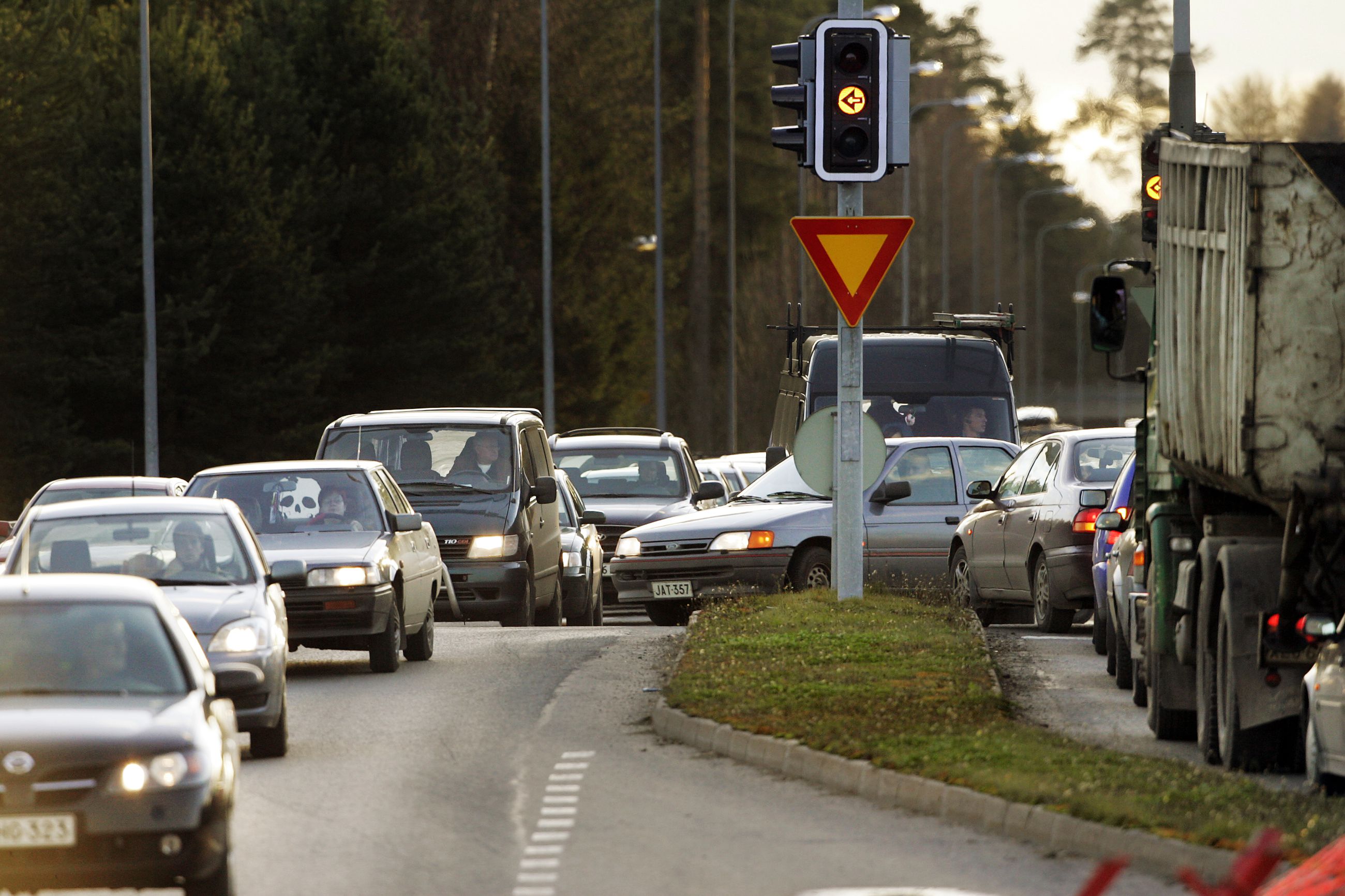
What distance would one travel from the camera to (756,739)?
1181 centimetres

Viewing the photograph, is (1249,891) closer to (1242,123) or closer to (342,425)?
(342,425)

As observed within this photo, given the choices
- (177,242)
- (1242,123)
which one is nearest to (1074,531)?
(177,242)

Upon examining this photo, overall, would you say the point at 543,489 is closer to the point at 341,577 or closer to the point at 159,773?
the point at 341,577

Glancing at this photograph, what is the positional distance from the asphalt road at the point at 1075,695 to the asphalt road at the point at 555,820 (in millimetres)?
2026

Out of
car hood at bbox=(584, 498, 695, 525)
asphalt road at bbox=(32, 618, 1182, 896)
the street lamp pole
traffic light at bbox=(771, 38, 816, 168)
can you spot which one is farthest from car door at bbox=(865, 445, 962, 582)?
the street lamp pole

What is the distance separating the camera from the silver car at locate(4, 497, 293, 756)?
12.1 meters

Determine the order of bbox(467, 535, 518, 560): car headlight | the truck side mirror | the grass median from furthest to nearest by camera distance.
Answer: bbox(467, 535, 518, 560): car headlight
the truck side mirror
the grass median

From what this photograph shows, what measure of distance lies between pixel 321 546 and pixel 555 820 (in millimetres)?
6679

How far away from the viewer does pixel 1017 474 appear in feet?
66.0

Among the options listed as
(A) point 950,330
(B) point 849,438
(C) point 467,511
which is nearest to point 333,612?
(B) point 849,438

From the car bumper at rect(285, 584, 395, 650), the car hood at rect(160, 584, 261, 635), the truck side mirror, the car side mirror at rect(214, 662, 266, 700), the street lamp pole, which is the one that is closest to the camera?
the car side mirror at rect(214, 662, 266, 700)

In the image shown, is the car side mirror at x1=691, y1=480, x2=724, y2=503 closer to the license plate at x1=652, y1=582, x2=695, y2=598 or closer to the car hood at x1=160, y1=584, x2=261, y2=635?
the license plate at x1=652, y1=582, x2=695, y2=598

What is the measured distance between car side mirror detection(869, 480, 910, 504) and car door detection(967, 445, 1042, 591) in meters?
0.78

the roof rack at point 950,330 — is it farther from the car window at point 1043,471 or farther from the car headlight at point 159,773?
the car headlight at point 159,773
